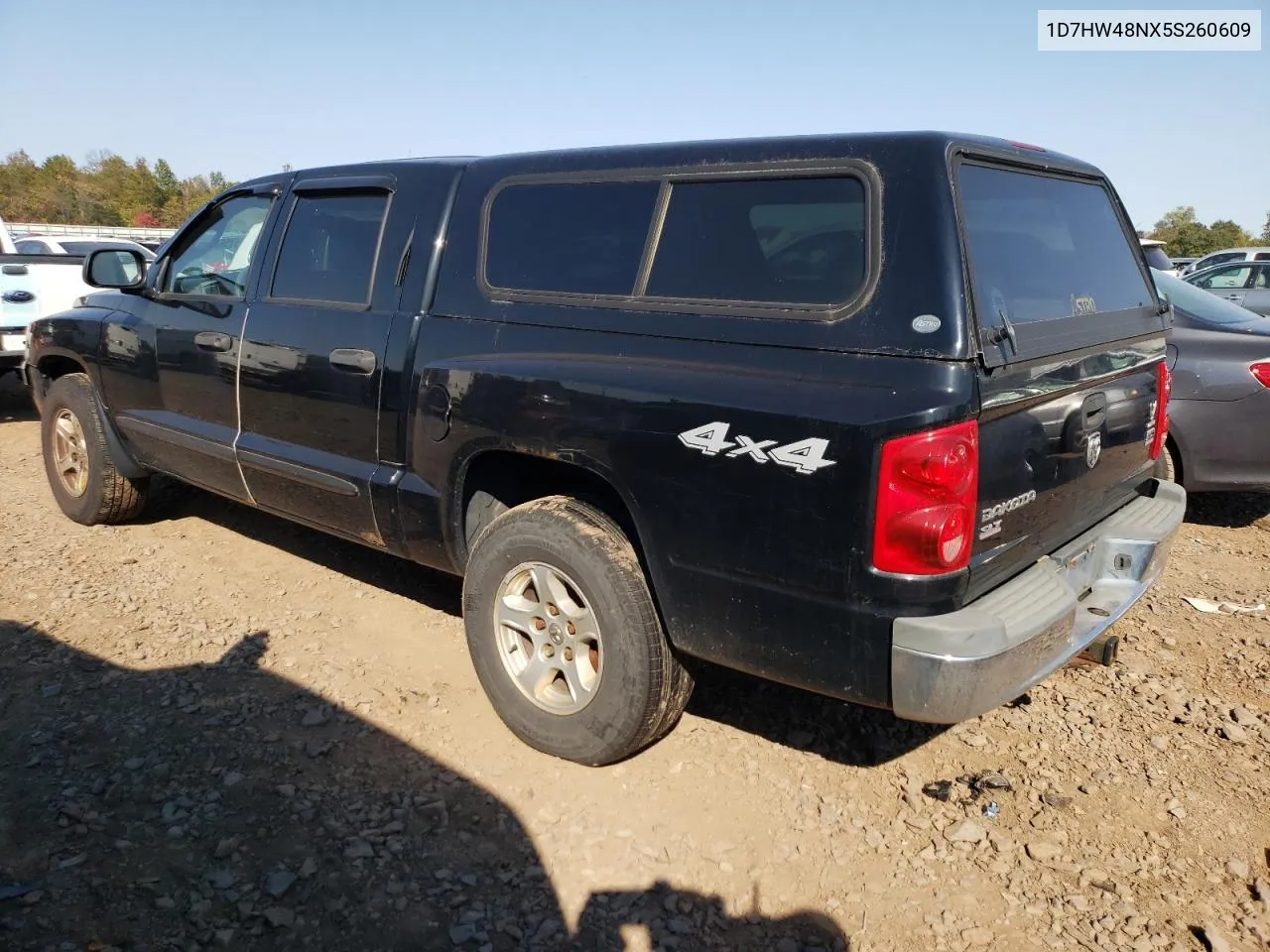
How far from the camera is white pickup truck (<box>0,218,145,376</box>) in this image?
309 inches

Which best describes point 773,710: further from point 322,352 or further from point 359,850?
point 322,352

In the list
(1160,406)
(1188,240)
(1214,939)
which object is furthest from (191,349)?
(1188,240)

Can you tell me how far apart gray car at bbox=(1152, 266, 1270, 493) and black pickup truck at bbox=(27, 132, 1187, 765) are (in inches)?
75.2

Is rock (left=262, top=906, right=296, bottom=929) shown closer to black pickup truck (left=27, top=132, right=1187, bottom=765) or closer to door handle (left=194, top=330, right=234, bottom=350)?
black pickup truck (left=27, top=132, right=1187, bottom=765)

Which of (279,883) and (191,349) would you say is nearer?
(279,883)

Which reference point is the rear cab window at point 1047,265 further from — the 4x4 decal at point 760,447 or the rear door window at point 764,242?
the 4x4 decal at point 760,447

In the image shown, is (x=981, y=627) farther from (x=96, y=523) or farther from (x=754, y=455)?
(x=96, y=523)

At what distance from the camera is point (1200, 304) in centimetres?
563

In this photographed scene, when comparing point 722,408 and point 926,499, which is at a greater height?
point 722,408

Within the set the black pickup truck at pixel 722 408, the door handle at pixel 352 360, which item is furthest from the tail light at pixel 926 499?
the door handle at pixel 352 360

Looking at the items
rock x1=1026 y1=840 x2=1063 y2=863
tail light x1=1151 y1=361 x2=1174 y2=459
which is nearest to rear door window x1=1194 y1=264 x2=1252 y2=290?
tail light x1=1151 y1=361 x2=1174 y2=459

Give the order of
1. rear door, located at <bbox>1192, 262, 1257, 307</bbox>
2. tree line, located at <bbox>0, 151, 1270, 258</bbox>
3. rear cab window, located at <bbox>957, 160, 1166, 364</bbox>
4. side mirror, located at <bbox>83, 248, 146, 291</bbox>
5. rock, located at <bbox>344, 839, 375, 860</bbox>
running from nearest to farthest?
rear cab window, located at <bbox>957, 160, 1166, 364</bbox> → rock, located at <bbox>344, 839, 375, 860</bbox> → side mirror, located at <bbox>83, 248, 146, 291</bbox> → rear door, located at <bbox>1192, 262, 1257, 307</bbox> → tree line, located at <bbox>0, 151, 1270, 258</bbox>

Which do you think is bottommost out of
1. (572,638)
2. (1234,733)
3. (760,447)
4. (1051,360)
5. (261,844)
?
(1234,733)

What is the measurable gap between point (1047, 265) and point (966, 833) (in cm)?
178
